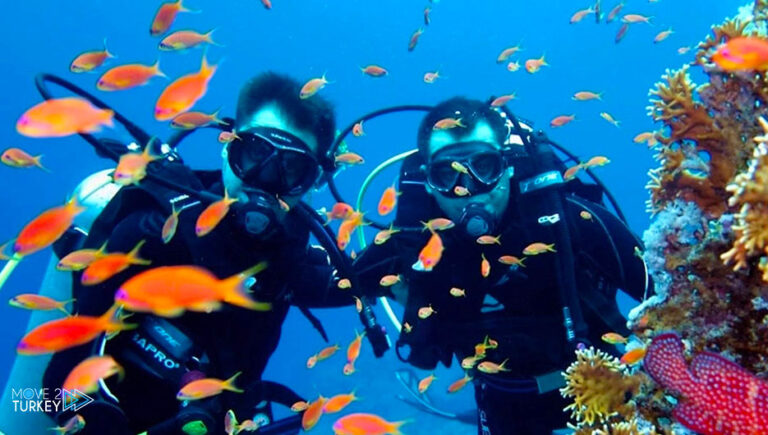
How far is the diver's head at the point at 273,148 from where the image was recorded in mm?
4199

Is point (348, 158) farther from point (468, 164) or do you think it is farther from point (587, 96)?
Answer: point (587, 96)

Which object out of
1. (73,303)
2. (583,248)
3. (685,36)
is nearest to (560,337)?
(583,248)

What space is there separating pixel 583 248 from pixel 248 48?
291 ft

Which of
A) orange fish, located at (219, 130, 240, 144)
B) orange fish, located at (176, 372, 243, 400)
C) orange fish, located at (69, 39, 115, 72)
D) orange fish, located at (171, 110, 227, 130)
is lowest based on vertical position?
orange fish, located at (176, 372, 243, 400)

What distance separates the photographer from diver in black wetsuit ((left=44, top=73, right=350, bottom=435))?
3.84m

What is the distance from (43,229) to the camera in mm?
2918

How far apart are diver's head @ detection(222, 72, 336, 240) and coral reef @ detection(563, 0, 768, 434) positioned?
2782 mm

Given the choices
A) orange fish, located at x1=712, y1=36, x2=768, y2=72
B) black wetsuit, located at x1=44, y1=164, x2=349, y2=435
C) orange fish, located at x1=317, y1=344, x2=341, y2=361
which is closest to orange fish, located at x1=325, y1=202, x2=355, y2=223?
black wetsuit, located at x1=44, y1=164, x2=349, y2=435

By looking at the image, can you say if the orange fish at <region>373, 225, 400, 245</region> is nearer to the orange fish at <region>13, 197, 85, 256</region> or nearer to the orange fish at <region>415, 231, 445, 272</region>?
the orange fish at <region>415, 231, 445, 272</region>

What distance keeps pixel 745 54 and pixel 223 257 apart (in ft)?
12.0

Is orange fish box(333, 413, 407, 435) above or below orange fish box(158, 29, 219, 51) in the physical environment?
below

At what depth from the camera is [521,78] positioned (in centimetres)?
8425

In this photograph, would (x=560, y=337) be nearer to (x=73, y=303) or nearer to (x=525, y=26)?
(x=73, y=303)

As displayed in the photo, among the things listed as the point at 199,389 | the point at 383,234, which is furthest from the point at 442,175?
the point at 199,389
